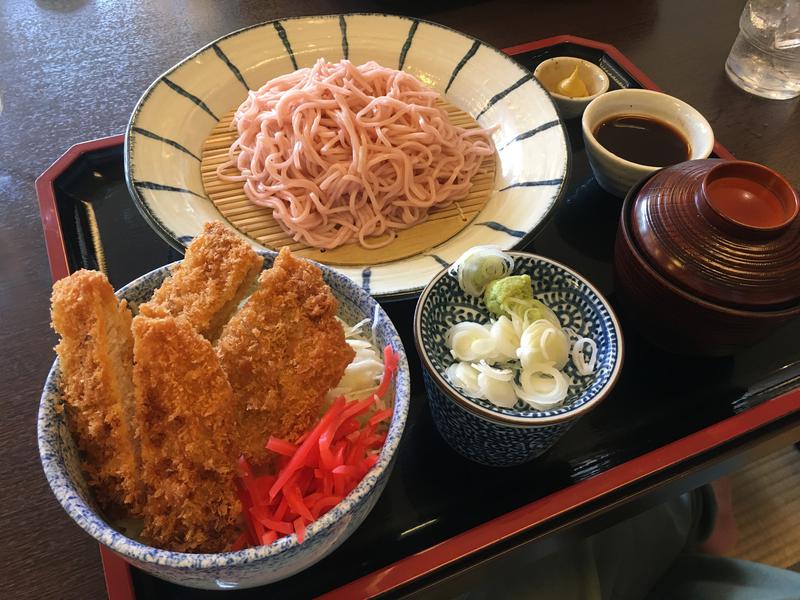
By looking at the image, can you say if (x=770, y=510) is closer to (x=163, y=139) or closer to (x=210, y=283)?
(x=210, y=283)

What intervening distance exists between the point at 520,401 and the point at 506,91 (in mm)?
1185

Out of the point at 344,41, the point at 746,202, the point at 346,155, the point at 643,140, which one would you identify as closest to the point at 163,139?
the point at 346,155

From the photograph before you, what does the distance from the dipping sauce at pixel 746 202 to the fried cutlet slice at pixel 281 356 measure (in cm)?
82

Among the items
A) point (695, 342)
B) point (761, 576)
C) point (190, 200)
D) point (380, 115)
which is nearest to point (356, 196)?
point (380, 115)

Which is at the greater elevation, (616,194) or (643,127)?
(643,127)

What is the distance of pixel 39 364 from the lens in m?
1.30

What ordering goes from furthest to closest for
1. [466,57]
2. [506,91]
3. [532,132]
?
[466,57], [506,91], [532,132]

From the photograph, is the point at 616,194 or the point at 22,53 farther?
the point at 22,53

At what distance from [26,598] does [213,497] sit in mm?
468

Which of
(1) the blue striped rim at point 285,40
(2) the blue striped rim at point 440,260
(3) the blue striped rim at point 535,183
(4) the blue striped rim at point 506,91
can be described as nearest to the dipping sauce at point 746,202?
(3) the blue striped rim at point 535,183

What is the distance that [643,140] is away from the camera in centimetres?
168

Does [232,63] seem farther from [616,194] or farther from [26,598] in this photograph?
[26,598]

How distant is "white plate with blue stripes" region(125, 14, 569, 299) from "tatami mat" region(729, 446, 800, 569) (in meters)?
1.32

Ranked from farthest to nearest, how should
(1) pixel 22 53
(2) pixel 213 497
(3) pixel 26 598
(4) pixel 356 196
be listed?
(1) pixel 22 53
(4) pixel 356 196
(3) pixel 26 598
(2) pixel 213 497
